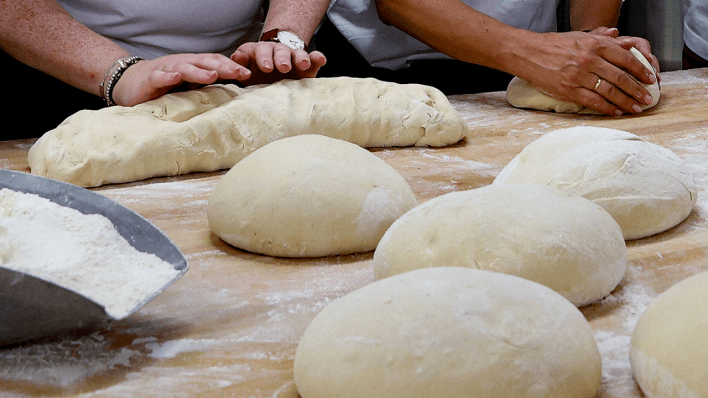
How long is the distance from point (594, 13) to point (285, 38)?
1618mm

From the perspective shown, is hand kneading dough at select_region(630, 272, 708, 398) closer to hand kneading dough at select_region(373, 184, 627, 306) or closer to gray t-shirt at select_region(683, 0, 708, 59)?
hand kneading dough at select_region(373, 184, 627, 306)

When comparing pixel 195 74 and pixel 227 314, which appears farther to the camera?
pixel 195 74

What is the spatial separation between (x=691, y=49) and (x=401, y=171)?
2478 millimetres

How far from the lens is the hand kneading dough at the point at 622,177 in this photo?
4.16 feet

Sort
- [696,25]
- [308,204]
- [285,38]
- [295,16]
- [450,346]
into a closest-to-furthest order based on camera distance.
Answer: [450,346] < [308,204] < [285,38] < [295,16] < [696,25]

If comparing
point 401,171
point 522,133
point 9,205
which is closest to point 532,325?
point 9,205

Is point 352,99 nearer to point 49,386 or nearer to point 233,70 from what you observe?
point 233,70

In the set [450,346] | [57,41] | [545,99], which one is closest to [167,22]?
[57,41]

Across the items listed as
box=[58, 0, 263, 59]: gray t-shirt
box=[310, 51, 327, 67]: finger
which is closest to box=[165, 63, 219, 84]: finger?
box=[310, 51, 327, 67]: finger

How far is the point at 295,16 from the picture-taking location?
2.32 metres

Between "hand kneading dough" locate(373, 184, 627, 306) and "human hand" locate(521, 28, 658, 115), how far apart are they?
135 cm

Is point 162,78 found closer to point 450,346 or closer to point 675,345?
point 450,346

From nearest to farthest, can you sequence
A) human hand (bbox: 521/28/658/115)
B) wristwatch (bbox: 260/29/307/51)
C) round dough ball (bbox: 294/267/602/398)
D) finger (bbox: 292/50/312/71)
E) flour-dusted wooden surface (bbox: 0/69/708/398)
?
round dough ball (bbox: 294/267/602/398) < flour-dusted wooden surface (bbox: 0/69/708/398) < finger (bbox: 292/50/312/71) < wristwatch (bbox: 260/29/307/51) < human hand (bbox: 521/28/658/115)

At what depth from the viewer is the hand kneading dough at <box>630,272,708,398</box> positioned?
72 centimetres
